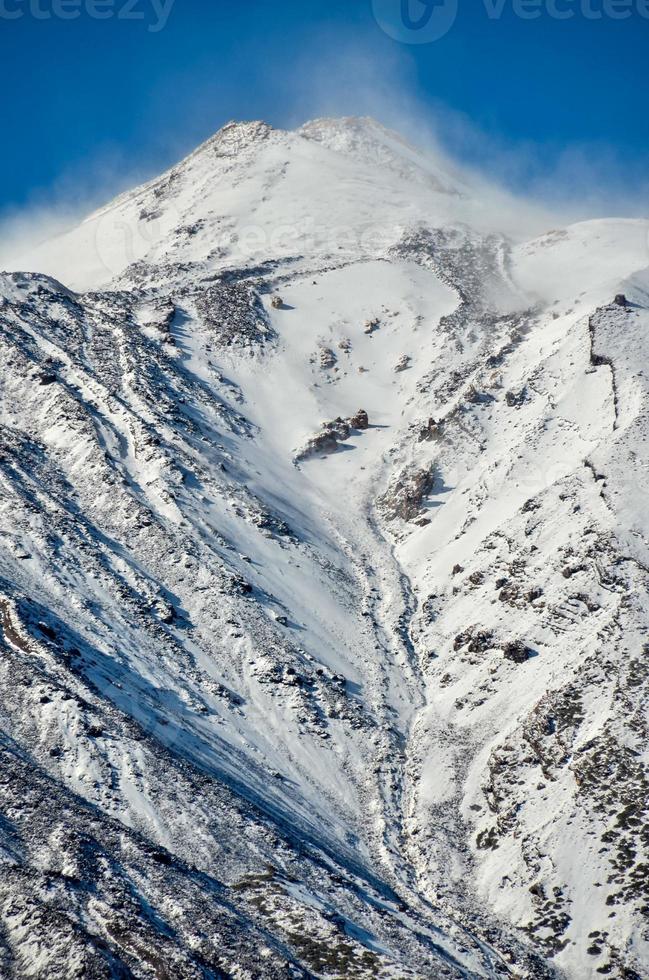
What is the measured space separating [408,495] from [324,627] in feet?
61.5

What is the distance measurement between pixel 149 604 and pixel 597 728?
1194 inches

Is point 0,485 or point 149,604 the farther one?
point 0,485

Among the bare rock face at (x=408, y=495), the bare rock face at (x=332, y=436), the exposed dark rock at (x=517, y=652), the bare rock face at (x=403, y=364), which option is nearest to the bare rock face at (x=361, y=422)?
the bare rock face at (x=332, y=436)

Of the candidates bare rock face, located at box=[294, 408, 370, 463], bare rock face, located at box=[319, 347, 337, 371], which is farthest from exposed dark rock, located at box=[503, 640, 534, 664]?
bare rock face, located at box=[319, 347, 337, 371]

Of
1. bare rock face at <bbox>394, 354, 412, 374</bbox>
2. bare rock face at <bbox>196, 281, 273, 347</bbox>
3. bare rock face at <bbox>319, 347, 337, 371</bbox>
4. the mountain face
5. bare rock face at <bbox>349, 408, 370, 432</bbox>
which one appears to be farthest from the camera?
bare rock face at <bbox>196, 281, 273, 347</bbox>

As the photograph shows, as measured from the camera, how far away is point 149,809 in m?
45.1

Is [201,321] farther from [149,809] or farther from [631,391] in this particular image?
[149,809]

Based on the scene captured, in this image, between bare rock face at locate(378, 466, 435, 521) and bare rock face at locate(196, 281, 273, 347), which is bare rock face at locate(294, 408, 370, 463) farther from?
bare rock face at locate(196, 281, 273, 347)

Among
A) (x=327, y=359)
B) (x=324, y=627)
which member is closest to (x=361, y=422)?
(x=327, y=359)

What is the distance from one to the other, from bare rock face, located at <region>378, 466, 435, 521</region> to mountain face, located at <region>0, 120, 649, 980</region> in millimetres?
311

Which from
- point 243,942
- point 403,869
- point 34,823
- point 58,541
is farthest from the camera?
point 58,541

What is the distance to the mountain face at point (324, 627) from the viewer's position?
40719mm

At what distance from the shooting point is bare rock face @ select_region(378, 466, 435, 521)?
79.4m

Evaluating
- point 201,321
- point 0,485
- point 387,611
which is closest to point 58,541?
point 0,485
